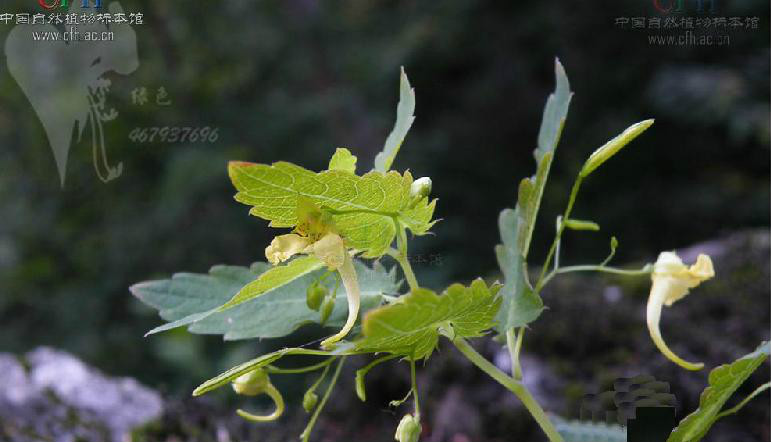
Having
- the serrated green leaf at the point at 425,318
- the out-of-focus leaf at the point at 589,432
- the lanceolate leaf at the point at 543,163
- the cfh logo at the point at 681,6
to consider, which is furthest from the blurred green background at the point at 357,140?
the serrated green leaf at the point at 425,318

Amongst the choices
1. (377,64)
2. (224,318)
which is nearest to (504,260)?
(224,318)

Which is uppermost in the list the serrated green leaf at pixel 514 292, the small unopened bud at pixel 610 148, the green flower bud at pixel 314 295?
the small unopened bud at pixel 610 148

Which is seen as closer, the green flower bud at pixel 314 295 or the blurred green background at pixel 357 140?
the green flower bud at pixel 314 295

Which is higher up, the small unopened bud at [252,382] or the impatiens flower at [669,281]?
the impatiens flower at [669,281]

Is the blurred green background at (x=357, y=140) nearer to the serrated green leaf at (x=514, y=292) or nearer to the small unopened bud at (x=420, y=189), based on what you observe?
the serrated green leaf at (x=514, y=292)

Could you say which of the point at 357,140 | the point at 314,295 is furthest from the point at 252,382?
the point at 357,140

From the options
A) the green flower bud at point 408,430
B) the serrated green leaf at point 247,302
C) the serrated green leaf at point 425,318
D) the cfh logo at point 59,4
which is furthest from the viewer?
the cfh logo at point 59,4

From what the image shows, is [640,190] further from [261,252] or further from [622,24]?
[261,252]

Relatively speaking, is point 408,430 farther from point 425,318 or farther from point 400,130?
point 400,130

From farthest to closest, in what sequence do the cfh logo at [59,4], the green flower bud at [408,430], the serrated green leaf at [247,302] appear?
the cfh logo at [59,4] → the serrated green leaf at [247,302] → the green flower bud at [408,430]
